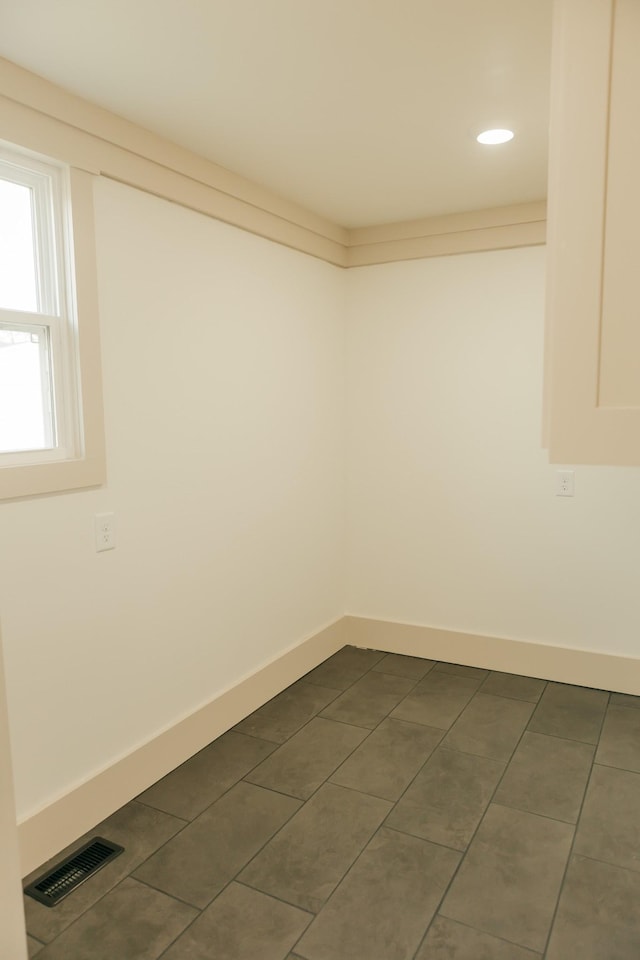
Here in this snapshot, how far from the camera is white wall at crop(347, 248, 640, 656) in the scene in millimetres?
3473

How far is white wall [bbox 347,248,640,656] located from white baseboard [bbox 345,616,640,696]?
0.05 m

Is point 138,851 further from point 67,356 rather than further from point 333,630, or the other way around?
point 333,630

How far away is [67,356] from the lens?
2.29 m

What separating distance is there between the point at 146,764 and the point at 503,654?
6.57 feet

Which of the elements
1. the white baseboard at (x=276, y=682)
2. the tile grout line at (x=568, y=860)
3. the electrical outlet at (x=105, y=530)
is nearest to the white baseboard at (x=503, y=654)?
the white baseboard at (x=276, y=682)

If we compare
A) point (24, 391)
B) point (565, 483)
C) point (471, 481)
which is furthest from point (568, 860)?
point (24, 391)

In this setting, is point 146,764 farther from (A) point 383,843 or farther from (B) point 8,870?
(B) point 8,870

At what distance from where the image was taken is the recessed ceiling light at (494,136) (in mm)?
2512

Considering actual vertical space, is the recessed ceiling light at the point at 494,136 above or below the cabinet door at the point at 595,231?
above

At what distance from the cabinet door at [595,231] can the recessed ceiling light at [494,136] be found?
1618mm

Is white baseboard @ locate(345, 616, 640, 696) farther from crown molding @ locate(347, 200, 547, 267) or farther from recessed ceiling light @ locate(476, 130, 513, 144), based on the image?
recessed ceiling light @ locate(476, 130, 513, 144)

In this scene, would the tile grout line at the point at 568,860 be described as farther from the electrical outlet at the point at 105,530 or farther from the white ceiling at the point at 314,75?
the white ceiling at the point at 314,75

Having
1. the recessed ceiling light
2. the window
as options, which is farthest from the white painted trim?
the recessed ceiling light

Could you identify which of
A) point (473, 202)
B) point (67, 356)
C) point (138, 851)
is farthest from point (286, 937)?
point (473, 202)
